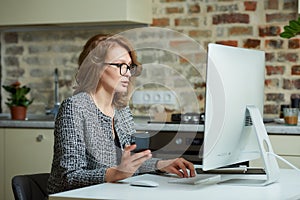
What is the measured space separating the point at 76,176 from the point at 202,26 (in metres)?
Answer: 2.66

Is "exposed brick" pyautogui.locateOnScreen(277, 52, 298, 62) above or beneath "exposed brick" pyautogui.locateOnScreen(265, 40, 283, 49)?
beneath

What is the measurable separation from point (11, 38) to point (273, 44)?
2.19m

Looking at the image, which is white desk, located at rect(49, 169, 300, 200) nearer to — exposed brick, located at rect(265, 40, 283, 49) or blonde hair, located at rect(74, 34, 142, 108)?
blonde hair, located at rect(74, 34, 142, 108)

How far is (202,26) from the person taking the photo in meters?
5.21

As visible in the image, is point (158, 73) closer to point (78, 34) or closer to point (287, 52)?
point (78, 34)

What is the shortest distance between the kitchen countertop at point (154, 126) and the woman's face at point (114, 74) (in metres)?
1.66

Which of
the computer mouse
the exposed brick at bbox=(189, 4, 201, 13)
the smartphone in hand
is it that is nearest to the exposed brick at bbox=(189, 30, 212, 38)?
the exposed brick at bbox=(189, 4, 201, 13)

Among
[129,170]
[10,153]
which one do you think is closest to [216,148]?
[129,170]

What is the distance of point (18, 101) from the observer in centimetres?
532

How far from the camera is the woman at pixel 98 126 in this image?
9.21ft

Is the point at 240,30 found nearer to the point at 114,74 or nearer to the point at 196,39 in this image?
the point at 196,39

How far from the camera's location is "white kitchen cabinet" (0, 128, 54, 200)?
509 cm

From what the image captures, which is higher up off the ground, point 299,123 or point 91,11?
point 91,11

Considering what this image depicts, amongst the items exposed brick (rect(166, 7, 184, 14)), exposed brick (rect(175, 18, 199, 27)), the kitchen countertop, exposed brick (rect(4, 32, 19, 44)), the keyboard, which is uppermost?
exposed brick (rect(166, 7, 184, 14))
